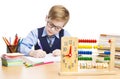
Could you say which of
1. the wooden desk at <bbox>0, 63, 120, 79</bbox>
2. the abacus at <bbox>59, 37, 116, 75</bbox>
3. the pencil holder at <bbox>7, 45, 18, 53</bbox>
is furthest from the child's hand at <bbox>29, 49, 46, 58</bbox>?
the abacus at <bbox>59, 37, 116, 75</bbox>

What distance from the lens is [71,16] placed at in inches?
83.0

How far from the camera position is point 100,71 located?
1.21m

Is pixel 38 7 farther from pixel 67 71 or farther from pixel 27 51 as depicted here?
pixel 67 71

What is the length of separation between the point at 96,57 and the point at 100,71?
17 centimetres

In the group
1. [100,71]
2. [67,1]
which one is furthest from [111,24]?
[100,71]

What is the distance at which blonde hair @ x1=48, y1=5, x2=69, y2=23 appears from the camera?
2.03 metres

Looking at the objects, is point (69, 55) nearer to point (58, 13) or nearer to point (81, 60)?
point (81, 60)

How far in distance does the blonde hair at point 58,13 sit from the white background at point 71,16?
37 millimetres

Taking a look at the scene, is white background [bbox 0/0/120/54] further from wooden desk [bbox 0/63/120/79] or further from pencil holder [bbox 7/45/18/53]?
wooden desk [bbox 0/63/120/79]

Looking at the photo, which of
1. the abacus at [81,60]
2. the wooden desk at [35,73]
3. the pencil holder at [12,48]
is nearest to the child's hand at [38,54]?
the pencil holder at [12,48]

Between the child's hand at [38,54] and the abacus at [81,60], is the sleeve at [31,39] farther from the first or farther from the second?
the abacus at [81,60]

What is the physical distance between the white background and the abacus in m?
0.81

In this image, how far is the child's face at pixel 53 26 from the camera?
81.0 inches

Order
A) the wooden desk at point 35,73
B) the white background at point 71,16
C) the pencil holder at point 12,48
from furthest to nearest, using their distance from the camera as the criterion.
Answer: the white background at point 71,16 → the pencil holder at point 12,48 → the wooden desk at point 35,73
